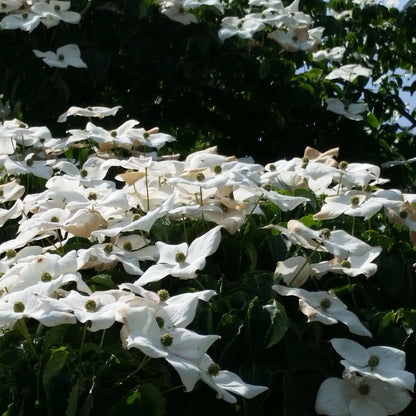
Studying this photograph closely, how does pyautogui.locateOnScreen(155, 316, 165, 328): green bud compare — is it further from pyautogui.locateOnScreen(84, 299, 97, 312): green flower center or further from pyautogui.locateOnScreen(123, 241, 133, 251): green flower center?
pyautogui.locateOnScreen(123, 241, 133, 251): green flower center

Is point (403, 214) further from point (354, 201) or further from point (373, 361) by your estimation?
point (373, 361)

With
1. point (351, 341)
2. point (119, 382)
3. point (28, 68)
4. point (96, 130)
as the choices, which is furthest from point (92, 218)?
point (28, 68)

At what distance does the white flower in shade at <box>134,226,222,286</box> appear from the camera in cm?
132

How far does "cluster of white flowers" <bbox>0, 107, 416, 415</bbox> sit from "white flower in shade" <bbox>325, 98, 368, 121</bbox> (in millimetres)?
1091

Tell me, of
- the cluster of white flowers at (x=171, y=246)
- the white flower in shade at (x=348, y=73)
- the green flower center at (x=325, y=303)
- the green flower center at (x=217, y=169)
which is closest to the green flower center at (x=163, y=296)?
the cluster of white flowers at (x=171, y=246)

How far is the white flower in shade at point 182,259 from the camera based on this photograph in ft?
4.34

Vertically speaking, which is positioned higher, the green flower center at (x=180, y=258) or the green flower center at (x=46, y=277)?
the green flower center at (x=180, y=258)

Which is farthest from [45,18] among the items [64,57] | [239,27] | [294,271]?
[294,271]

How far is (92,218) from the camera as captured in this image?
149 cm

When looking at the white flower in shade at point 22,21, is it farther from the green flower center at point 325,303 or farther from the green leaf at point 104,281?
the green flower center at point 325,303

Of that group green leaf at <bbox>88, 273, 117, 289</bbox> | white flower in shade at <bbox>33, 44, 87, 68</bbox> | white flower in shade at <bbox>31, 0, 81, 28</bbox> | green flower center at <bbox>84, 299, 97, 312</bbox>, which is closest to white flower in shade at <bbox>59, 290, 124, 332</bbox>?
green flower center at <bbox>84, 299, 97, 312</bbox>

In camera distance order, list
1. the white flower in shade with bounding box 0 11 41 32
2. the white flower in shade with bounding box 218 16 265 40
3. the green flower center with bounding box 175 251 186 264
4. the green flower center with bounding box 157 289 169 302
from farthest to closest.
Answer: the white flower in shade with bounding box 218 16 265 40 < the white flower in shade with bounding box 0 11 41 32 < the green flower center with bounding box 175 251 186 264 < the green flower center with bounding box 157 289 169 302

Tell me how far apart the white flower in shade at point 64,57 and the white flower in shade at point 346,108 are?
2.52 feet

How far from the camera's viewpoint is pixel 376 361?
1.23m
